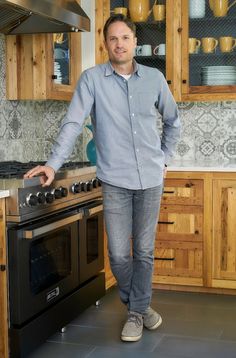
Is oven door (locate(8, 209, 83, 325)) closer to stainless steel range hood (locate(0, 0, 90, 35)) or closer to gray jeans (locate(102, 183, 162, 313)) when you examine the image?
gray jeans (locate(102, 183, 162, 313))

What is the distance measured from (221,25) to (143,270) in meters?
1.95

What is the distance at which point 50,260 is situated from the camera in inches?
125

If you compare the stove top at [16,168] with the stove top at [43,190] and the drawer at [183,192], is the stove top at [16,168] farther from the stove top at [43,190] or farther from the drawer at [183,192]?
the drawer at [183,192]

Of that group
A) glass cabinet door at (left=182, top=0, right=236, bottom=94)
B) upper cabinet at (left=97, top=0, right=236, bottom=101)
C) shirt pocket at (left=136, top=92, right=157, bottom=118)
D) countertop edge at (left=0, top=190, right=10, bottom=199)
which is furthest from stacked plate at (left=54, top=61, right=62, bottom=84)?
countertop edge at (left=0, top=190, right=10, bottom=199)

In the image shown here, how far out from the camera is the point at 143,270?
3.24 metres

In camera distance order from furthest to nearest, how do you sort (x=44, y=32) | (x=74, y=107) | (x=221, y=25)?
(x=221, y=25), (x=44, y=32), (x=74, y=107)

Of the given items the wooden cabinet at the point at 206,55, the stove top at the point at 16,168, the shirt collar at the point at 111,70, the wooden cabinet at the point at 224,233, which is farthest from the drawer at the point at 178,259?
the shirt collar at the point at 111,70

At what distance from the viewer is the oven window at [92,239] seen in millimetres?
3648

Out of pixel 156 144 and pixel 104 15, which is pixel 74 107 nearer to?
pixel 156 144

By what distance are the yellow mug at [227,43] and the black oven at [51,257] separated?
1.43 metres

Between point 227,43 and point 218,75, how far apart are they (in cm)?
23

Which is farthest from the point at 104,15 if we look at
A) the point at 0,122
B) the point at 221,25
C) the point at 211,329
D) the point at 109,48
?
the point at 211,329

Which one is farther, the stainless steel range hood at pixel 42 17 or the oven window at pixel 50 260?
the stainless steel range hood at pixel 42 17

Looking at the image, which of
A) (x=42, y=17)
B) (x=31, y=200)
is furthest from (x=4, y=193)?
(x=42, y=17)
